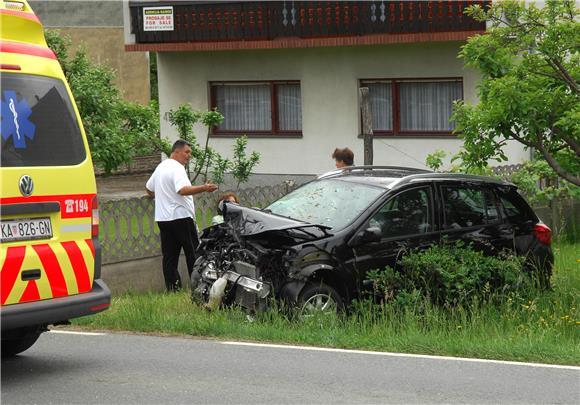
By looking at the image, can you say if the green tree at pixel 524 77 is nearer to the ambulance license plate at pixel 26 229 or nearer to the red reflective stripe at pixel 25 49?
the red reflective stripe at pixel 25 49

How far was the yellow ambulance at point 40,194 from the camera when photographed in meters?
7.98

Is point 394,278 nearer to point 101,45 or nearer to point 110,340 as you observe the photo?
point 110,340

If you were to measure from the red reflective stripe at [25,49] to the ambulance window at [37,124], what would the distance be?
20 centimetres

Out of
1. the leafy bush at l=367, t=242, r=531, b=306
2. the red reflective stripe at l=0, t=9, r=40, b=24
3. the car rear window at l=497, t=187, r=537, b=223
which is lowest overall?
the leafy bush at l=367, t=242, r=531, b=306

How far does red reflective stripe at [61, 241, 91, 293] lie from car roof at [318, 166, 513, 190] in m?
3.90

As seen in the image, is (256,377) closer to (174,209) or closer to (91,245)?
(91,245)

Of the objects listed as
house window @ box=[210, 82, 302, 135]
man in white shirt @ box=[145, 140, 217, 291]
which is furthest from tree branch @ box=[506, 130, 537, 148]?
house window @ box=[210, 82, 302, 135]

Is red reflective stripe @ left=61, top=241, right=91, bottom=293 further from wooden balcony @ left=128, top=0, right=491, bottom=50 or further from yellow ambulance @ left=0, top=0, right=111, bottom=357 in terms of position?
wooden balcony @ left=128, top=0, right=491, bottom=50

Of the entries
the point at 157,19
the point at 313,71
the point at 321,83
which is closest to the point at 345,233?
the point at 321,83

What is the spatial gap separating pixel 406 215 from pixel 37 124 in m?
4.46

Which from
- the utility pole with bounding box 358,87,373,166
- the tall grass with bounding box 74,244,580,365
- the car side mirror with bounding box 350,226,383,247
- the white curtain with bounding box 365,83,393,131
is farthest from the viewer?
the white curtain with bounding box 365,83,393,131

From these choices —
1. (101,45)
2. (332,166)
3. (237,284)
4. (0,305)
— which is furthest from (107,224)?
(101,45)

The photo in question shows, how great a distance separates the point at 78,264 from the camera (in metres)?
8.50

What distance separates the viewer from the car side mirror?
35.9 feet
